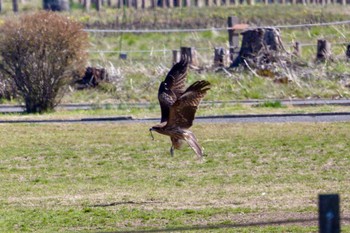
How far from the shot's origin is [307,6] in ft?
137

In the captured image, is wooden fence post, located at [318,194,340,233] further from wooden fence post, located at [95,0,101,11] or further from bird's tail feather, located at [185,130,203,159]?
wooden fence post, located at [95,0,101,11]

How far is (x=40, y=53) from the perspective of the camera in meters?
19.9

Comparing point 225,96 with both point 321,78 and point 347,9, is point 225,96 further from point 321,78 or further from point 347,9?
point 347,9

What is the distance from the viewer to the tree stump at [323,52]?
25.5m

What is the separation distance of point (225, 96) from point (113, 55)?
8.36 metres

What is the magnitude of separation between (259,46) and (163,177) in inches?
487

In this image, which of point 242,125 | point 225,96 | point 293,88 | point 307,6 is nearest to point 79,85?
point 225,96

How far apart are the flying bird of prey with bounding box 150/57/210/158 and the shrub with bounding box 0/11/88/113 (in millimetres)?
7709

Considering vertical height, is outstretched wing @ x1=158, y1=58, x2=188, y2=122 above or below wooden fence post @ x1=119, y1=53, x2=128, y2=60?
above

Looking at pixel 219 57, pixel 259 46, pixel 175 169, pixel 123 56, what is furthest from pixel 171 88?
pixel 123 56

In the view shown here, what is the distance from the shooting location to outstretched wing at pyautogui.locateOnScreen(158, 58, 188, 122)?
39.3 ft

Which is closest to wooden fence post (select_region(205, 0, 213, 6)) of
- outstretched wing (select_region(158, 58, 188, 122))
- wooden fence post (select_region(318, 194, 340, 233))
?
outstretched wing (select_region(158, 58, 188, 122))

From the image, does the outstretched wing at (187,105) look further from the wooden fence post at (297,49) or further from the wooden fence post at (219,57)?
the wooden fence post at (297,49)

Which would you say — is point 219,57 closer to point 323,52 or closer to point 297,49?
point 297,49
